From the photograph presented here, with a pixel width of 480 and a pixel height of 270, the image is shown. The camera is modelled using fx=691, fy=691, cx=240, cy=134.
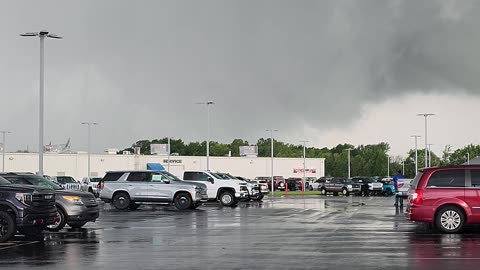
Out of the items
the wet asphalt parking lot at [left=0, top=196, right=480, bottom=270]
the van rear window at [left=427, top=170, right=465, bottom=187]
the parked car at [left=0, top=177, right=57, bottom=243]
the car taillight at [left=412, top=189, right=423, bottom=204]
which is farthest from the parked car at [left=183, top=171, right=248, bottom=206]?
the parked car at [left=0, top=177, right=57, bottom=243]

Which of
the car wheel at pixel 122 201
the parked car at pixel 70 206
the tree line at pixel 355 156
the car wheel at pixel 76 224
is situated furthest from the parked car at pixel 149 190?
the tree line at pixel 355 156

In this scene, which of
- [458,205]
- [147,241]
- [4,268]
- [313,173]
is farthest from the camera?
[313,173]

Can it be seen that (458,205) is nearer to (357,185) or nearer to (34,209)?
(34,209)

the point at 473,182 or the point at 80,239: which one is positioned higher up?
the point at 473,182

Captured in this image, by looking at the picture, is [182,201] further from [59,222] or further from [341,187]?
[341,187]

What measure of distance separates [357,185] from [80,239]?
48966 millimetres

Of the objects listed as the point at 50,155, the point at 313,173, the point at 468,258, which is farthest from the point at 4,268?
the point at 313,173

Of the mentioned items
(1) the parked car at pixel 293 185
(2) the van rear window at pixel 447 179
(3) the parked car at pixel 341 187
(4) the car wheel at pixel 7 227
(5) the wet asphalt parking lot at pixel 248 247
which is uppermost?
(2) the van rear window at pixel 447 179

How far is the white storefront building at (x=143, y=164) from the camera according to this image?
Answer: 312 ft

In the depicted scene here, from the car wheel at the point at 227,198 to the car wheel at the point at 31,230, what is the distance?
63.6 ft

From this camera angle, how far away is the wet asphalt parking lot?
42.5ft

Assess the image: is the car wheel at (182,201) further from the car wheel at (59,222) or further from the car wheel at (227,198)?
the car wheel at (59,222)

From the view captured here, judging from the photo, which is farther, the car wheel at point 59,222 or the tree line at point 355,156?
the tree line at point 355,156

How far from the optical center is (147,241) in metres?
17.4
